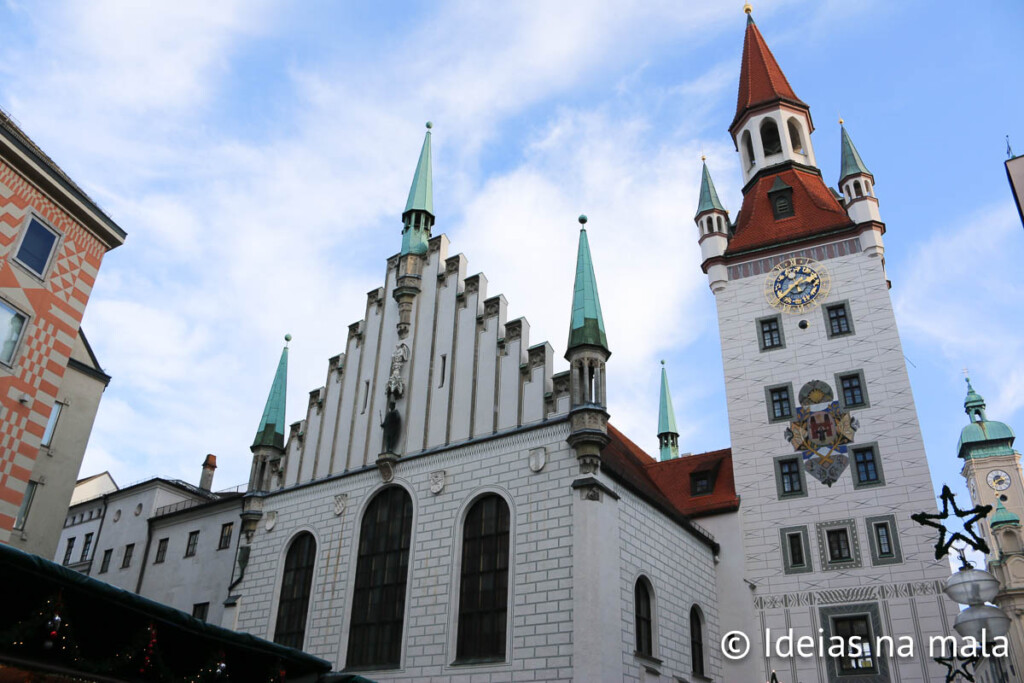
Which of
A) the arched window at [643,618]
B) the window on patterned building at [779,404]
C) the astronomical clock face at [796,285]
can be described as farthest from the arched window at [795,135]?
the arched window at [643,618]

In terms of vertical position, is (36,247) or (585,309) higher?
(585,309)

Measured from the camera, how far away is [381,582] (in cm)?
2184

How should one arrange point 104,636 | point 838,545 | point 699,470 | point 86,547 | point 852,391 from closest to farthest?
1. point 104,636
2. point 838,545
3. point 852,391
4. point 699,470
5. point 86,547

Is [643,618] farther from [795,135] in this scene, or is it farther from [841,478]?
[795,135]

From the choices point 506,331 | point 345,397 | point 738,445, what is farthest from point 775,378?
point 345,397

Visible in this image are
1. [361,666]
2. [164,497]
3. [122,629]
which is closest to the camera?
[122,629]

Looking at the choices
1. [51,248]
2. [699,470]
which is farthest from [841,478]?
[51,248]

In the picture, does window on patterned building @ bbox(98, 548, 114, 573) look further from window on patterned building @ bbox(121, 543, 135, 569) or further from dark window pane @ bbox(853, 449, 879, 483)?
dark window pane @ bbox(853, 449, 879, 483)

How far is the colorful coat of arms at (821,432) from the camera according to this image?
26719 mm

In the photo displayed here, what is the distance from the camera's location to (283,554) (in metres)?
24.4

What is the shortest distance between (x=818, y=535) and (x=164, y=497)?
80.6 feet

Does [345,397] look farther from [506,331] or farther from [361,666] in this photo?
[361,666]

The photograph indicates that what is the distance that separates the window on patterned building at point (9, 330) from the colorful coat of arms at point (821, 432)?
77.5 ft

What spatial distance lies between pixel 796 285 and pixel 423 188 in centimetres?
1484
